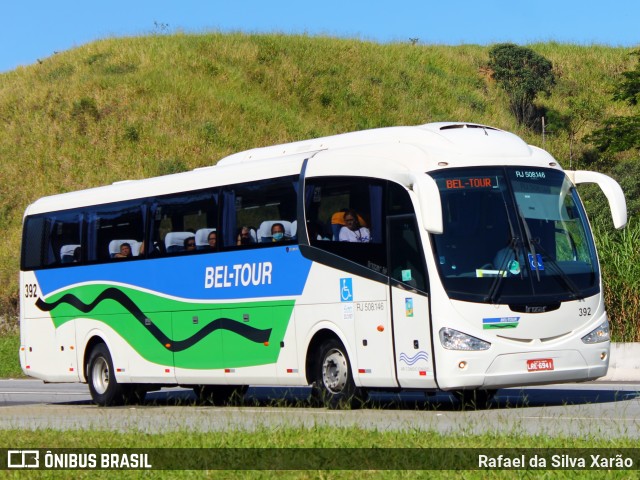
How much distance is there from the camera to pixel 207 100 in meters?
62.9

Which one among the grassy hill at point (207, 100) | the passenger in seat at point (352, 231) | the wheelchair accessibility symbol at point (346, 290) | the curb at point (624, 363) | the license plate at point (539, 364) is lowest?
the curb at point (624, 363)

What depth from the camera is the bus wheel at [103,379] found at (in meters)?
21.3

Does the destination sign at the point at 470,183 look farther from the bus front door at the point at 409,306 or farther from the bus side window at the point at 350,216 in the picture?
the bus side window at the point at 350,216

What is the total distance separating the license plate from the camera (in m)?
15.2

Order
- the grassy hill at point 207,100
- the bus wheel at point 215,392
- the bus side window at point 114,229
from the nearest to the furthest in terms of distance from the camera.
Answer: the bus side window at point 114,229, the bus wheel at point 215,392, the grassy hill at point 207,100

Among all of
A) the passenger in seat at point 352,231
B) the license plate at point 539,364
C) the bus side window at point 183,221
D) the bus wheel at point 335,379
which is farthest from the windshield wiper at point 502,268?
Result: the bus side window at point 183,221

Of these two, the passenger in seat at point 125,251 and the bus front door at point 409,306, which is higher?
the passenger in seat at point 125,251

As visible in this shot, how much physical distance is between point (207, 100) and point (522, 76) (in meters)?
20.5

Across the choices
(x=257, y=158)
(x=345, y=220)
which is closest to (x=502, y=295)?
(x=345, y=220)

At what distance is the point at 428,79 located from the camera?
72312mm

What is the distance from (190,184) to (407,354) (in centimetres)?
582

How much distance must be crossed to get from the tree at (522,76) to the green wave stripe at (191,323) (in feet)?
170

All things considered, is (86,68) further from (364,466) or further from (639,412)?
(364,466)

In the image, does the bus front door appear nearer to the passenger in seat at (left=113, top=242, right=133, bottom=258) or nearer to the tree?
the passenger in seat at (left=113, top=242, right=133, bottom=258)
